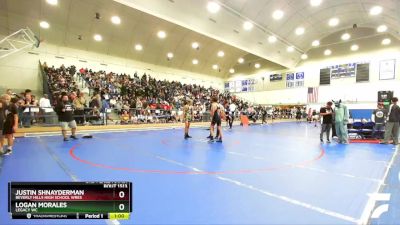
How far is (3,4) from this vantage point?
15.8 meters

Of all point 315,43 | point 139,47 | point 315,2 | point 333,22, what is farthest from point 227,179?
point 315,43

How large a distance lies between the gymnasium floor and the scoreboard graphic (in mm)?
719

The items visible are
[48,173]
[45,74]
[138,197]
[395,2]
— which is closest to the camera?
[138,197]

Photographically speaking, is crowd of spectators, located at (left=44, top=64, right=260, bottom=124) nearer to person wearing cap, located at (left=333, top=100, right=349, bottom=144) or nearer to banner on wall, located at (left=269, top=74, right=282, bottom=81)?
person wearing cap, located at (left=333, top=100, right=349, bottom=144)

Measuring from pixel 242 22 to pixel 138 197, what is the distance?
1725 centimetres

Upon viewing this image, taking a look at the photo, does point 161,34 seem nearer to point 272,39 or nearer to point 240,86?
point 272,39

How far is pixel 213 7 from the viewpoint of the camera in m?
15.2

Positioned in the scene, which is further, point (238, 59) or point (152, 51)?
point (238, 59)

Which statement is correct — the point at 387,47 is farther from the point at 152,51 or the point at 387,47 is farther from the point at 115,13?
the point at 115,13

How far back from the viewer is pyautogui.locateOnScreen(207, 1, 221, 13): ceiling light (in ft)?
49.0

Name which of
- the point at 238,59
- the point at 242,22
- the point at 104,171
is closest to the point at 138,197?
the point at 104,171

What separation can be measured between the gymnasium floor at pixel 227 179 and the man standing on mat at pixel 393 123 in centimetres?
286

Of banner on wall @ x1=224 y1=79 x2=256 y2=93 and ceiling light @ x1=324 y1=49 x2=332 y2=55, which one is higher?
ceiling light @ x1=324 y1=49 x2=332 y2=55

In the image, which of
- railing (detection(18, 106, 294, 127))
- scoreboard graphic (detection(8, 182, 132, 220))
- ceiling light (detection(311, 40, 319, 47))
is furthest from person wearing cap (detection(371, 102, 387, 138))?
ceiling light (detection(311, 40, 319, 47))
